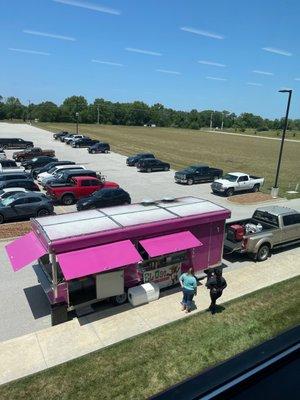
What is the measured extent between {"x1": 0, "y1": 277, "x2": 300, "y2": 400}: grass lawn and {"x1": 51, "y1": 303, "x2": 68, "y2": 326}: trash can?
6.77 feet

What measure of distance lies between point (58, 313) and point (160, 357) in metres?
3.57

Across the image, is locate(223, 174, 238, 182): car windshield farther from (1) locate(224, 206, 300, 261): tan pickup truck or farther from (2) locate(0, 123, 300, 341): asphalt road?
(1) locate(224, 206, 300, 261): tan pickup truck

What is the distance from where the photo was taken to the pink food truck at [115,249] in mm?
11242

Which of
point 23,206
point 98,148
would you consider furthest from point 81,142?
point 23,206

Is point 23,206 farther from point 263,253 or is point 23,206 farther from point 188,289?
point 263,253

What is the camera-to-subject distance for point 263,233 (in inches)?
650

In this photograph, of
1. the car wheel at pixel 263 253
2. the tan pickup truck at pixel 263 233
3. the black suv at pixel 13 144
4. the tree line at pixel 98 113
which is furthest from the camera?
the tree line at pixel 98 113

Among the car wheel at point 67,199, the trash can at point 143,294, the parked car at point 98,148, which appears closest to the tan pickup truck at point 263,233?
the trash can at point 143,294

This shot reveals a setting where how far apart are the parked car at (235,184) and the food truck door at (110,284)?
19.3 m

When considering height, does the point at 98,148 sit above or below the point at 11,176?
below

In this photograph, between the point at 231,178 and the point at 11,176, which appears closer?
the point at 11,176

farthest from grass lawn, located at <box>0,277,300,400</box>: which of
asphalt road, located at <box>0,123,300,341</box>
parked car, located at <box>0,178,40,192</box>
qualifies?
parked car, located at <box>0,178,40,192</box>

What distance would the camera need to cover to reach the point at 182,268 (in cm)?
1384

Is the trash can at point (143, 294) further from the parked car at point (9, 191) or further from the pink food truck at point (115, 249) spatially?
the parked car at point (9, 191)
